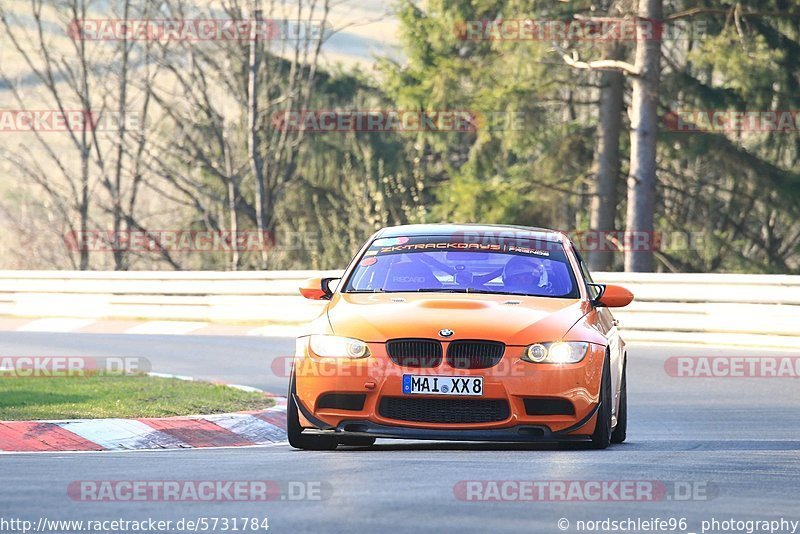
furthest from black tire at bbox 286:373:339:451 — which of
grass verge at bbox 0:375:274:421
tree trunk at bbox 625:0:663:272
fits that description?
tree trunk at bbox 625:0:663:272

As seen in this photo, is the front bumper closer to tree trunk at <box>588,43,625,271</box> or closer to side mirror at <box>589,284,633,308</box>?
side mirror at <box>589,284,633,308</box>

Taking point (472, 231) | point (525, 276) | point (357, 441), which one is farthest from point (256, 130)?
point (357, 441)

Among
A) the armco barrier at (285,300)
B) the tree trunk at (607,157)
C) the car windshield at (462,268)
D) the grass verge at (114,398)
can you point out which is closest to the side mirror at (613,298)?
the car windshield at (462,268)

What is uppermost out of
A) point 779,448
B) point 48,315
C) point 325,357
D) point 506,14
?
point 506,14

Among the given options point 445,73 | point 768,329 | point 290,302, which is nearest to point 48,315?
point 290,302

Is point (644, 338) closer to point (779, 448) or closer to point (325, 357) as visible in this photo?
point (779, 448)

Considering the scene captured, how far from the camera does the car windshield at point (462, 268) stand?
1126 cm

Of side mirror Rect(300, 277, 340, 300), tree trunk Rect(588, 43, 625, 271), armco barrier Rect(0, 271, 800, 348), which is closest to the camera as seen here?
side mirror Rect(300, 277, 340, 300)

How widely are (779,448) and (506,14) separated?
2033 centimetres

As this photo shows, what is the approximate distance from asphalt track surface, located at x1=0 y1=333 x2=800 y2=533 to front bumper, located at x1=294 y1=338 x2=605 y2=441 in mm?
161

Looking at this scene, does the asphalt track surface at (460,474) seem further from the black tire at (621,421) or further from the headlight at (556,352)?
the headlight at (556,352)

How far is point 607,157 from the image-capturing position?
3148 centimetres

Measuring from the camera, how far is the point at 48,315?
87.0 ft

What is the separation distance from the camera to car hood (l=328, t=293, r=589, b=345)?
398 inches
